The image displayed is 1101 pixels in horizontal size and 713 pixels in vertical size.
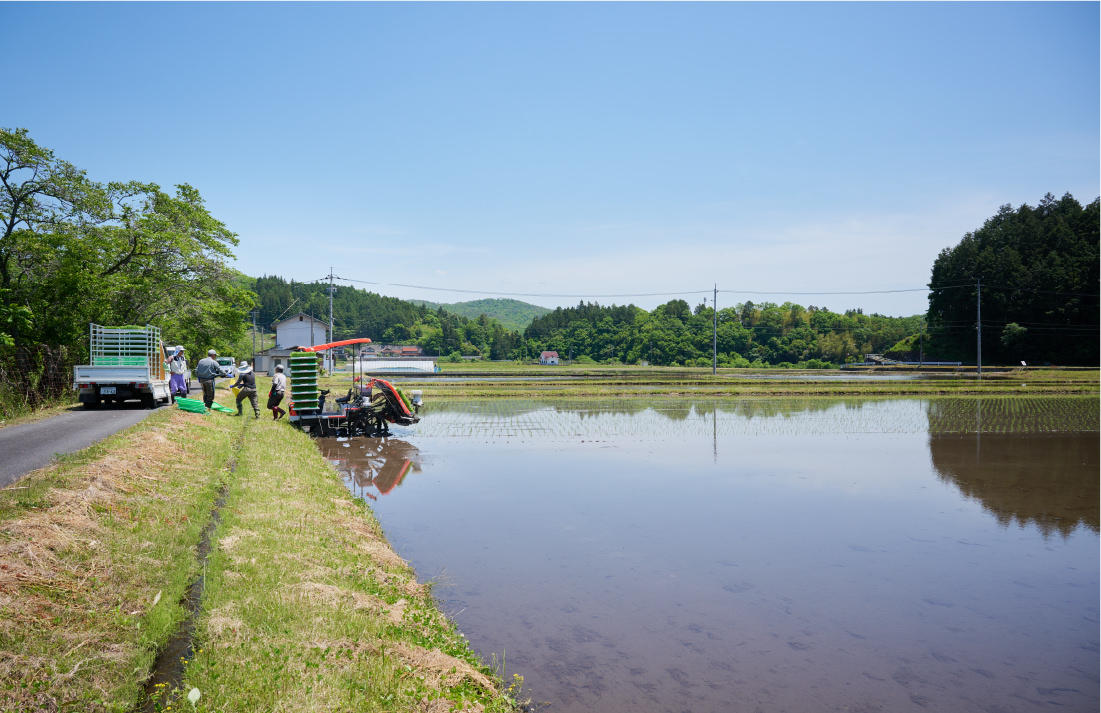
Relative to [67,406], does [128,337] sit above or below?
above

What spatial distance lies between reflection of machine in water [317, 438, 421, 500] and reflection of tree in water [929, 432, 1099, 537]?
10.0 metres

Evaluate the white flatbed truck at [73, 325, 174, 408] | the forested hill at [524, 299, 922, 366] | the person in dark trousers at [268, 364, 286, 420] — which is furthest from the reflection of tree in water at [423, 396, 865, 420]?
the forested hill at [524, 299, 922, 366]

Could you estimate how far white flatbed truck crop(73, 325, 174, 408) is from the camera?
17.2 m

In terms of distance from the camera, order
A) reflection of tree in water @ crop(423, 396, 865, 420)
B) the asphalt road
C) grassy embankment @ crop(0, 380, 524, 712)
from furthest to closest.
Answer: reflection of tree in water @ crop(423, 396, 865, 420) < the asphalt road < grassy embankment @ crop(0, 380, 524, 712)

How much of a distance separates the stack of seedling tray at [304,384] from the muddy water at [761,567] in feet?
5.36

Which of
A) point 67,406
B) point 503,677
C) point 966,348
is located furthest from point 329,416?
point 966,348

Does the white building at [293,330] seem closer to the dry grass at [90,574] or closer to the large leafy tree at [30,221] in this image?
the large leafy tree at [30,221]

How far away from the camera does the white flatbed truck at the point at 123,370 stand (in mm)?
17203

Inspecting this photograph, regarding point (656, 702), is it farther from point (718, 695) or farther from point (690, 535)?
point (690, 535)

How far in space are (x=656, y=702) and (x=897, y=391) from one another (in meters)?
35.5

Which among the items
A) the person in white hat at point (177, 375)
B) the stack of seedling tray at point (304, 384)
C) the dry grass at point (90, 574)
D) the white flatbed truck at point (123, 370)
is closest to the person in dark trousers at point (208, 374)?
the white flatbed truck at point (123, 370)

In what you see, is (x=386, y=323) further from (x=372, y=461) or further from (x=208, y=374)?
(x=372, y=461)

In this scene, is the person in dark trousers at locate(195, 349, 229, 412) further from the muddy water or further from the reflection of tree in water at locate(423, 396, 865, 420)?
the reflection of tree in water at locate(423, 396, 865, 420)

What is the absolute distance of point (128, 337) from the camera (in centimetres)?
1992
